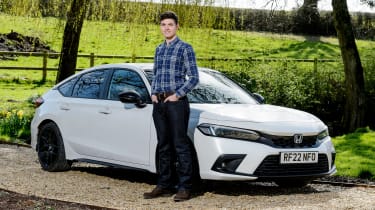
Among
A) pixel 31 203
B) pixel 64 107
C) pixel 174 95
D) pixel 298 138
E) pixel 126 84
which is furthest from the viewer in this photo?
pixel 64 107

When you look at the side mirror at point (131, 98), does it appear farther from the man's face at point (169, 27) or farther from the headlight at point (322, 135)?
the headlight at point (322, 135)

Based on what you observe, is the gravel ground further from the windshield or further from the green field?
the green field

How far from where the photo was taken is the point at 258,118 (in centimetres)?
816

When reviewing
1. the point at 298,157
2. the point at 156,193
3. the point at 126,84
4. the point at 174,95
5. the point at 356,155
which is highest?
the point at 174,95

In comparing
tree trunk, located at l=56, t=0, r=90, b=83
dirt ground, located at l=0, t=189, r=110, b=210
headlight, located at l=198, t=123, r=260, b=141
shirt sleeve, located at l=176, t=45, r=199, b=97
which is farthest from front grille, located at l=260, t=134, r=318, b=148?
tree trunk, located at l=56, t=0, r=90, b=83

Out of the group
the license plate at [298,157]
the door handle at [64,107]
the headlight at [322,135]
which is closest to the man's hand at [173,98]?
the license plate at [298,157]

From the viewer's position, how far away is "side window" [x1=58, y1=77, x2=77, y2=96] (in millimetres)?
10328

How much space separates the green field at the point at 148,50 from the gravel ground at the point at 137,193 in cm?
262

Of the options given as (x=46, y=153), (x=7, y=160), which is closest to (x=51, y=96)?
(x=46, y=153)

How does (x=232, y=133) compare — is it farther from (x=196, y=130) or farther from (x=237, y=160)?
(x=196, y=130)

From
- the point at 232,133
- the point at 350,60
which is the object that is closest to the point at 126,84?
the point at 232,133

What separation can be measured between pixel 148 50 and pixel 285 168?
16091mm

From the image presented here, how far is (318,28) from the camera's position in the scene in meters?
40.3

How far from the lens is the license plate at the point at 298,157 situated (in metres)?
8.03
